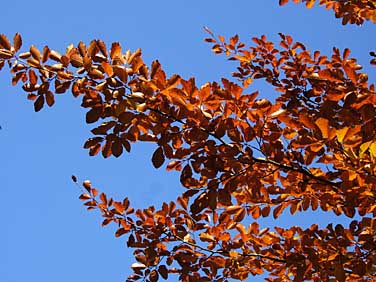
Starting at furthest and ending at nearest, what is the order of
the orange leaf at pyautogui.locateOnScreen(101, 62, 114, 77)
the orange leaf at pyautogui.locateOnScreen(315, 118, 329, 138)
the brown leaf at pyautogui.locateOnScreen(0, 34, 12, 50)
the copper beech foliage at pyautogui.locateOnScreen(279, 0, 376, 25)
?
the copper beech foliage at pyautogui.locateOnScreen(279, 0, 376, 25) < the brown leaf at pyautogui.locateOnScreen(0, 34, 12, 50) < the orange leaf at pyautogui.locateOnScreen(101, 62, 114, 77) < the orange leaf at pyautogui.locateOnScreen(315, 118, 329, 138)

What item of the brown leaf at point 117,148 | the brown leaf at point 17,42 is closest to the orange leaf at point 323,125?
the brown leaf at point 117,148

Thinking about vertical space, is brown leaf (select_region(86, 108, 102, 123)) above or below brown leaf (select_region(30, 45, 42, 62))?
below

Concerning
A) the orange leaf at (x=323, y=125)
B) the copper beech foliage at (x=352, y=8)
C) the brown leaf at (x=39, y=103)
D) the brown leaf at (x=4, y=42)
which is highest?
the copper beech foliage at (x=352, y=8)

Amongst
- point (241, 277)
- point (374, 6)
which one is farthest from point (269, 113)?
point (374, 6)

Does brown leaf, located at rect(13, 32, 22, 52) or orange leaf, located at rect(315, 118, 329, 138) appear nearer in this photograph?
orange leaf, located at rect(315, 118, 329, 138)

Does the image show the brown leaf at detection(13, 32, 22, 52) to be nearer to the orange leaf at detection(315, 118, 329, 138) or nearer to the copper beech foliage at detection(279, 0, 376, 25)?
the orange leaf at detection(315, 118, 329, 138)

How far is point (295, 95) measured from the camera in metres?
2.78

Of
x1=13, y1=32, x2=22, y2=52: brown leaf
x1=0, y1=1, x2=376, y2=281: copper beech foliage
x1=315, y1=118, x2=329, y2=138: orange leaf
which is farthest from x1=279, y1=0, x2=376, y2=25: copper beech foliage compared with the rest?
x1=13, y1=32, x2=22, y2=52: brown leaf

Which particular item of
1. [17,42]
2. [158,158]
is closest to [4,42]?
[17,42]

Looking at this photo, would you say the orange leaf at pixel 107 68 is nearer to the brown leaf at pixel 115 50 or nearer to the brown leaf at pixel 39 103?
the brown leaf at pixel 115 50

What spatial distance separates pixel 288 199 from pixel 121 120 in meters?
0.95

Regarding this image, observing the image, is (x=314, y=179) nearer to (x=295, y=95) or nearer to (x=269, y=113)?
(x=269, y=113)

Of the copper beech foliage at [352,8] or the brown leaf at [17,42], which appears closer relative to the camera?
the brown leaf at [17,42]

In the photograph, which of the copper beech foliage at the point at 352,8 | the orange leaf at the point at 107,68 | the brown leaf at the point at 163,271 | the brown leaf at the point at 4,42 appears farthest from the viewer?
the copper beech foliage at the point at 352,8
